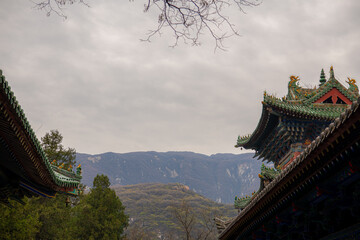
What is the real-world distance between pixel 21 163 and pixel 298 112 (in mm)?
10394

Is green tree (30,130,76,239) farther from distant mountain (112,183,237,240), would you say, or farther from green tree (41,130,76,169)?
distant mountain (112,183,237,240)

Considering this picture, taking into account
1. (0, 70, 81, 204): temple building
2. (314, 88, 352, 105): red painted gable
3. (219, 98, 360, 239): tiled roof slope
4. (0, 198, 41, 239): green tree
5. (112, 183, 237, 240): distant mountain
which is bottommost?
(0, 198, 41, 239): green tree

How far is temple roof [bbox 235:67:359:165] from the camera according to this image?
51.4 feet

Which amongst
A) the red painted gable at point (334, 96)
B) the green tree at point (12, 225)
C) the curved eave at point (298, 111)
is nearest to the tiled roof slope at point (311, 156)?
the curved eave at point (298, 111)

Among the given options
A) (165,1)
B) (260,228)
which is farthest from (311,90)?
(165,1)

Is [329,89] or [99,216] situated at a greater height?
[329,89]

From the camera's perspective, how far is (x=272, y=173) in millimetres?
14664

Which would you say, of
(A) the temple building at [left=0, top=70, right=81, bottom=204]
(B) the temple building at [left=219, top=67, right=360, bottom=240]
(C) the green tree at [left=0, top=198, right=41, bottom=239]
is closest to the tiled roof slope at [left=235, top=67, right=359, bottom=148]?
(B) the temple building at [left=219, top=67, right=360, bottom=240]

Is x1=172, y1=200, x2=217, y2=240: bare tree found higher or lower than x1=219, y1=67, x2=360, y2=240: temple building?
higher

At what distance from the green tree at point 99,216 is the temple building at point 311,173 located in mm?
20400

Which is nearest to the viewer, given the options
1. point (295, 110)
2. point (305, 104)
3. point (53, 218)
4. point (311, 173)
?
point (311, 173)

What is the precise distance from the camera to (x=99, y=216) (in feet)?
111

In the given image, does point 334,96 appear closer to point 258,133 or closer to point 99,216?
point 258,133

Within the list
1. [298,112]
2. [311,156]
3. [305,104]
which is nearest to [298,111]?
[298,112]
